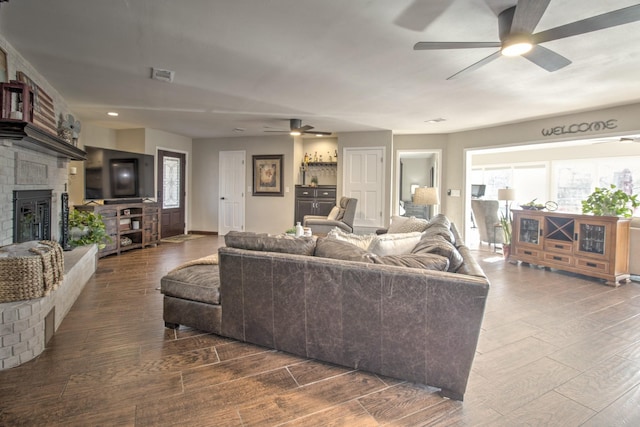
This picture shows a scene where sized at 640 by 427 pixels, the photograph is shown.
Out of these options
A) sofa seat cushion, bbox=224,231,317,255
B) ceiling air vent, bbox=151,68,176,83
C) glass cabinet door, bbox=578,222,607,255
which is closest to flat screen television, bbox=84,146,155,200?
ceiling air vent, bbox=151,68,176,83

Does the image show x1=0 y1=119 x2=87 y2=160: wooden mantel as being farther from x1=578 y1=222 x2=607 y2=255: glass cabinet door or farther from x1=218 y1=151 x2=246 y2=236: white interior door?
x1=578 y1=222 x2=607 y2=255: glass cabinet door

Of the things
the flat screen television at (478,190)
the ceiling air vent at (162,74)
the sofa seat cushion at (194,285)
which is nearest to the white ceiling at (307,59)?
the ceiling air vent at (162,74)

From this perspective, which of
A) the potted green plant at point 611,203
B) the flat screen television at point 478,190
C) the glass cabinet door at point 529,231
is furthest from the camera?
the flat screen television at point 478,190

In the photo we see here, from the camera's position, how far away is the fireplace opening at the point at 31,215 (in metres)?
3.07

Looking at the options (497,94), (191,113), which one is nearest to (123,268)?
(191,113)

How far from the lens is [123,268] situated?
15.2 ft

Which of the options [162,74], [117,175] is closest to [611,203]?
[162,74]

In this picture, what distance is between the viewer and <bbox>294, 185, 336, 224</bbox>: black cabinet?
23.8 ft

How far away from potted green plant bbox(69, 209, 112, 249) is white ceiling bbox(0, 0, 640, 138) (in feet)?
5.45

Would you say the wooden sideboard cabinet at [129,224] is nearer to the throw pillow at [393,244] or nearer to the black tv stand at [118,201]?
the black tv stand at [118,201]

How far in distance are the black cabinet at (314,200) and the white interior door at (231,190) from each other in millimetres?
1534

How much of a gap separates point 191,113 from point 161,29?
296 centimetres

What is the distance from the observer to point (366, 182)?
276 inches

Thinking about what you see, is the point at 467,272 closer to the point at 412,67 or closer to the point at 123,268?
the point at 412,67
